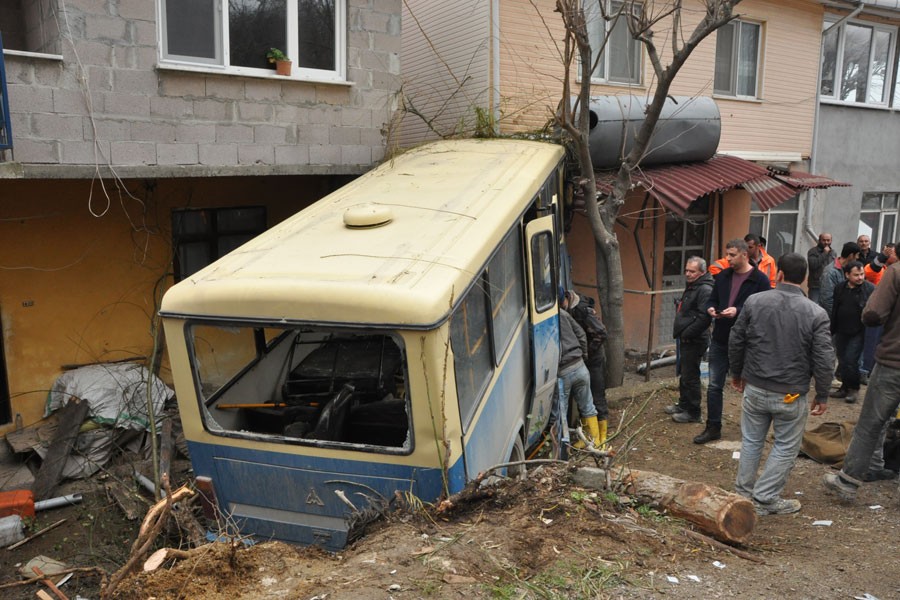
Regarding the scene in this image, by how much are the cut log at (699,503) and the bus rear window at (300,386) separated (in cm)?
122

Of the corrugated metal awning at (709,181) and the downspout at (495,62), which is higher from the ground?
the downspout at (495,62)

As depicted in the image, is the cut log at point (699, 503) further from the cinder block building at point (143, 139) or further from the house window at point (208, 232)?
the house window at point (208, 232)

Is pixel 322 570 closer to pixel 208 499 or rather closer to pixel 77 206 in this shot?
pixel 208 499

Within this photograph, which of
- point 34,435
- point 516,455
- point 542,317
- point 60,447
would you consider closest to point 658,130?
point 542,317

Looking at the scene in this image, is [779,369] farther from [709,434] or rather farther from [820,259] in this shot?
[820,259]

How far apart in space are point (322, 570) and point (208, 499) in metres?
1.36

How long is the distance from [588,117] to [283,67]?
10.8 ft

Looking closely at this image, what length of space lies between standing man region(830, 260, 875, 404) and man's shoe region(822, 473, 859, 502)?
10.5 ft

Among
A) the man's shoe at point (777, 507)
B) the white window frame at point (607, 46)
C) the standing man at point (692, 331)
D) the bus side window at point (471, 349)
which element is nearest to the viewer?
the bus side window at point (471, 349)

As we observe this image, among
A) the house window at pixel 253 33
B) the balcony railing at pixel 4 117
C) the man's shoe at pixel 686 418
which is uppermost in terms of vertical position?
the house window at pixel 253 33

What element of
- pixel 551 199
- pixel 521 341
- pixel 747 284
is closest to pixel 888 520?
pixel 747 284

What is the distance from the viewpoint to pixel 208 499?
4426 millimetres

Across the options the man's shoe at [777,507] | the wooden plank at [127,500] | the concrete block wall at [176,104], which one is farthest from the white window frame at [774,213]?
the wooden plank at [127,500]

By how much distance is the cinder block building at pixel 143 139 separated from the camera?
6445 millimetres
